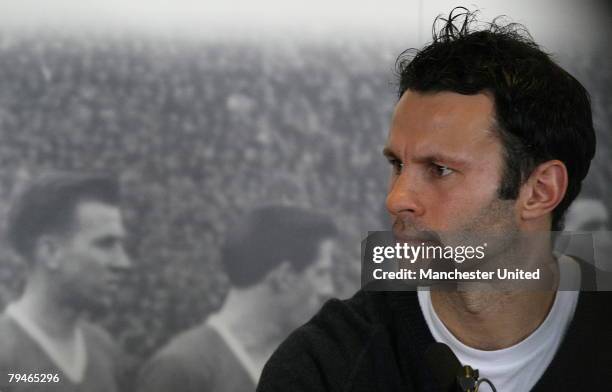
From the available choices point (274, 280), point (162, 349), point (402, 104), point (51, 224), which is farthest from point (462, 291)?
point (51, 224)

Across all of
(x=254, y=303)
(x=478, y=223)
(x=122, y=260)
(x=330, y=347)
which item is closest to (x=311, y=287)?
(x=254, y=303)

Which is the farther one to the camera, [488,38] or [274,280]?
[274,280]

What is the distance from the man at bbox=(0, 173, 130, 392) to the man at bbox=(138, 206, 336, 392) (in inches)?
6.6

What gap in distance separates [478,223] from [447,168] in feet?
0.33

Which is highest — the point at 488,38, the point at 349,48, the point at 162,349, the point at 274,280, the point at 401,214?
the point at 349,48

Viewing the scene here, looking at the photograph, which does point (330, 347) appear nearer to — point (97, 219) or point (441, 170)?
point (441, 170)

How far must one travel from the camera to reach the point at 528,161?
1.35 m

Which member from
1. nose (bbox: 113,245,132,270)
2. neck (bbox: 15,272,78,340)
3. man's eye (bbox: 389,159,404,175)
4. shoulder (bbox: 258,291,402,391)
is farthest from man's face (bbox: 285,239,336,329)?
man's eye (bbox: 389,159,404,175)

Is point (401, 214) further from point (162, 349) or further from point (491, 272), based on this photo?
point (162, 349)

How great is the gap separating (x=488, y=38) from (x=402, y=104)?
20 cm

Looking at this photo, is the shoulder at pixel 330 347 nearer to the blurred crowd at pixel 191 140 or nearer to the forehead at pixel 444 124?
the forehead at pixel 444 124

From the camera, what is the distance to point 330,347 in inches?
52.7


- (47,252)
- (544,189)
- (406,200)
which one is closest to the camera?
(406,200)

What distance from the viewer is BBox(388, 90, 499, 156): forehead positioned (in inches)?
50.9
